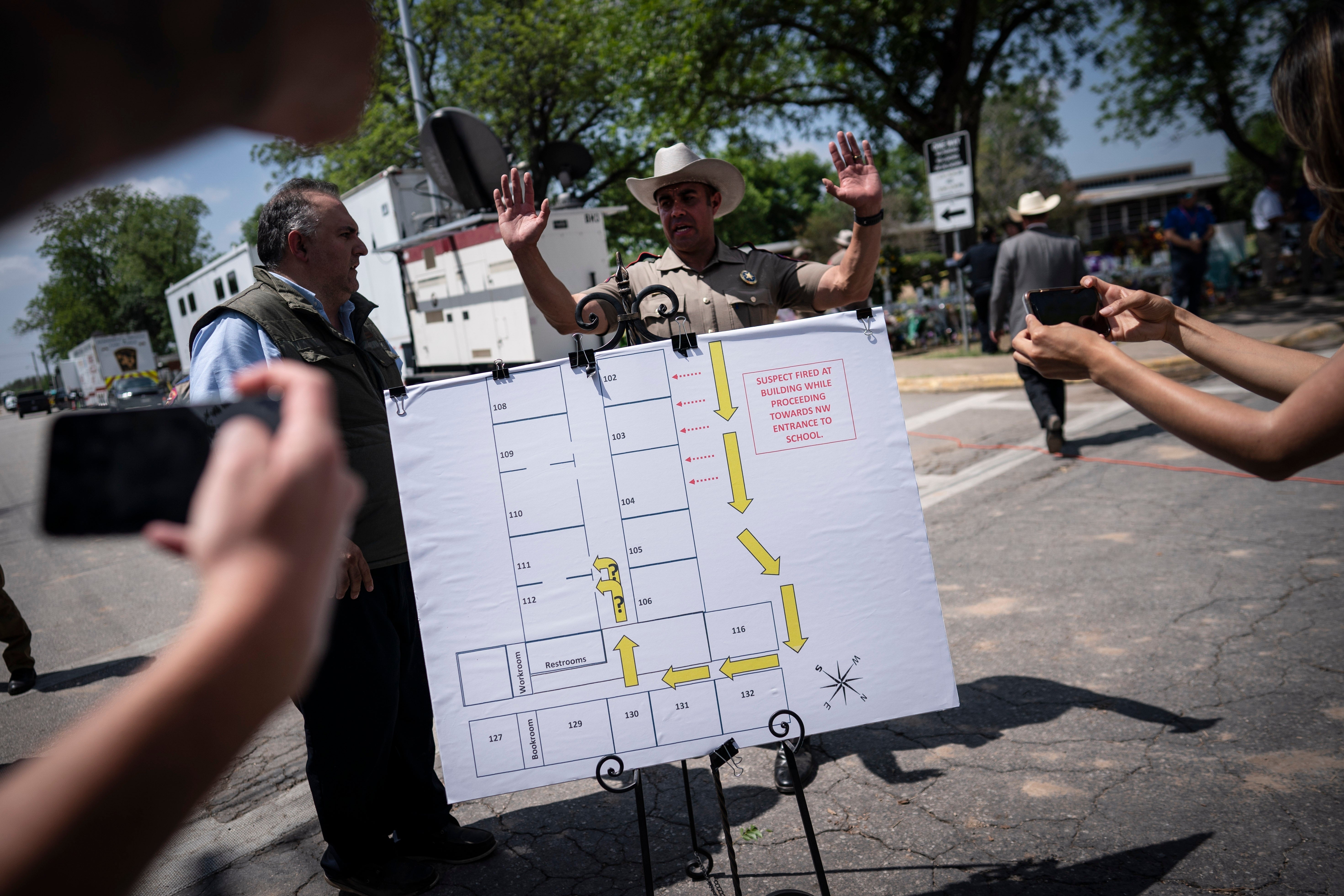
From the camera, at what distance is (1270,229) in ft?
51.2

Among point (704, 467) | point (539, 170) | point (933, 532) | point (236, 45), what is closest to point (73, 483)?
point (236, 45)

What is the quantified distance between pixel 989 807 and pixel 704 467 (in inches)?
64.9

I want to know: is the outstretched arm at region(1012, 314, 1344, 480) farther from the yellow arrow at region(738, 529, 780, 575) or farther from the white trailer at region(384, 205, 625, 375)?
the white trailer at region(384, 205, 625, 375)

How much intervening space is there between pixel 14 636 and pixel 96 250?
16.5 feet

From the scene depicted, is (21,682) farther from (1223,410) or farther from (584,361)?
(1223,410)

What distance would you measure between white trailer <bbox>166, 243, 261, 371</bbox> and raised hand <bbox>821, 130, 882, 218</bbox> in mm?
12095

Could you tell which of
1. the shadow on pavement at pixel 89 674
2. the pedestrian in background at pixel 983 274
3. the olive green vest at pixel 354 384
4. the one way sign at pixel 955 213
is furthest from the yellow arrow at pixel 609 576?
the one way sign at pixel 955 213

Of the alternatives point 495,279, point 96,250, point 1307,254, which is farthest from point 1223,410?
point 1307,254

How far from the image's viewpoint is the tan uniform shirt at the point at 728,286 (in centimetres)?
312

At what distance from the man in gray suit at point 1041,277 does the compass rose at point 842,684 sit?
5372 mm

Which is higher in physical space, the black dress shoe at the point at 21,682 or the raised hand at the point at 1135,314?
the raised hand at the point at 1135,314

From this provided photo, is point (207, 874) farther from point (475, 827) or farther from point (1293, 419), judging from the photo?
point (1293, 419)

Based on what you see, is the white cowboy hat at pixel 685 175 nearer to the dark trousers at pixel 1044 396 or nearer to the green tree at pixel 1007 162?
the dark trousers at pixel 1044 396

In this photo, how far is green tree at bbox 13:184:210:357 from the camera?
0.73 meters
